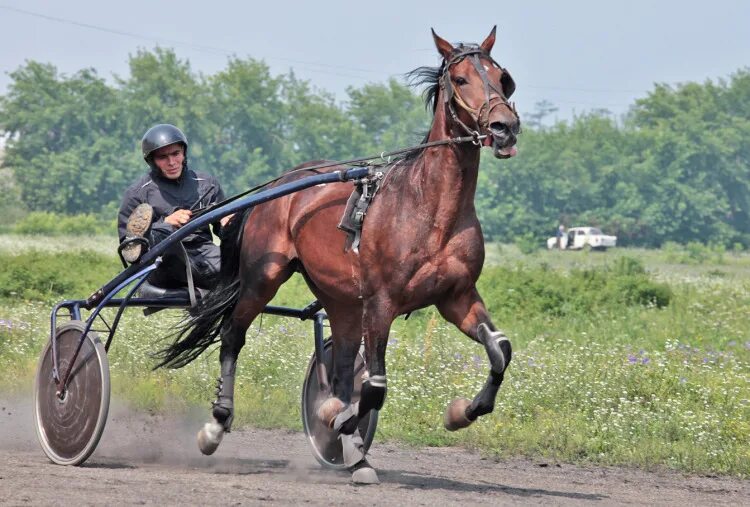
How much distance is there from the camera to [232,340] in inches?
294

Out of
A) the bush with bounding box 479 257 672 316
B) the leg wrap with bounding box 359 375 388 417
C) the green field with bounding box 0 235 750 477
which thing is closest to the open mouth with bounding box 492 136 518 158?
the leg wrap with bounding box 359 375 388 417

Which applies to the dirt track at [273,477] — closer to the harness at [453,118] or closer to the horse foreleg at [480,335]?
the horse foreleg at [480,335]

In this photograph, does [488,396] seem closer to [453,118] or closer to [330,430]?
[453,118]

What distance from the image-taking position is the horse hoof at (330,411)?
6.71 m

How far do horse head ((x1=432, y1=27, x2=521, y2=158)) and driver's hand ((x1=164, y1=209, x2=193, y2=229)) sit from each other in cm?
200

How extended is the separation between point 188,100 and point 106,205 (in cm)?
1073

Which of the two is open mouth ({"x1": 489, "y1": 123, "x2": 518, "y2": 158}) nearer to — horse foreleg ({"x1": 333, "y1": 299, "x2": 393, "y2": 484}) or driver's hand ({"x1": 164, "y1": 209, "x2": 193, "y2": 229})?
horse foreleg ({"x1": 333, "y1": 299, "x2": 393, "y2": 484})

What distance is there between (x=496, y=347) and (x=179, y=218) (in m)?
2.35

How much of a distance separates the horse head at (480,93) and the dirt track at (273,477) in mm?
1754

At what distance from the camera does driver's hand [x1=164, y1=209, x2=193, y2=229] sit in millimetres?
7375

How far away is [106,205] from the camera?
65.8m

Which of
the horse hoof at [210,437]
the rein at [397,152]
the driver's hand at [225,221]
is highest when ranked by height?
the rein at [397,152]

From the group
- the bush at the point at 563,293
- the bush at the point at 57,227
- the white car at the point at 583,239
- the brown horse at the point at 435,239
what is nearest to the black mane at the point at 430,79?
the brown horse at the point at 435,239

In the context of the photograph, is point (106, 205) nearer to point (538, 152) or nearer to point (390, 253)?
point (538, 152)
